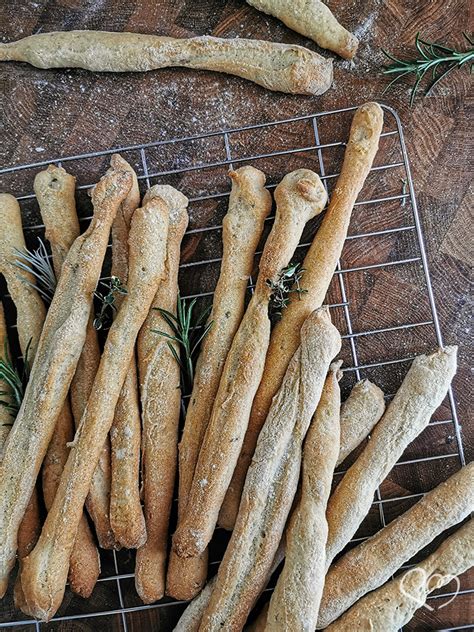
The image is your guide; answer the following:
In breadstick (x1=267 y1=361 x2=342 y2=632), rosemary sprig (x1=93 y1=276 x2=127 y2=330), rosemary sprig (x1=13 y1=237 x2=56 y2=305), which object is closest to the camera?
breadstick (x1=267 y1=361 x2=342 y2=632)

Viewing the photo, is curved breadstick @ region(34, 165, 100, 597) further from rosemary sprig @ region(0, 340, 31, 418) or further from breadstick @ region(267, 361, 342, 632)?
breadstick @ region(267, 361, 342, 632)

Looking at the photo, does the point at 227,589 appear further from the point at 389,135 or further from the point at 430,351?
the point at 389,135

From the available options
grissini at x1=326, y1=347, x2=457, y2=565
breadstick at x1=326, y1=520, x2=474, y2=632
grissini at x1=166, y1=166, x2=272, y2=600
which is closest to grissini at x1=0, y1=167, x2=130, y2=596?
grissini at x1=166, y1=166, x2=272, y2=600

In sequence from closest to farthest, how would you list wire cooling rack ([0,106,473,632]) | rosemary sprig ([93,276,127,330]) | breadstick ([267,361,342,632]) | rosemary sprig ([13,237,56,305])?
breadstick ([267,361,342,632])
rosemary sprig ([93,276,127,330])
rosemary sprig ([13,237,56,305])
wire cooling rack ([0,106,473,632])

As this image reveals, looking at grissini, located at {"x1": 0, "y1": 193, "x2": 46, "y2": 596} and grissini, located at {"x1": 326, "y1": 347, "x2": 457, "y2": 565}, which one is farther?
grissini, located at {"x1": 0, "y1": 193, "x2": 46, "y2": 596}

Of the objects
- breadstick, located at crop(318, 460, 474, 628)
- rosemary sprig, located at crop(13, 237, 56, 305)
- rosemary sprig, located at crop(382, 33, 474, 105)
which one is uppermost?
rosemary sprig, located at crop(382, 33, 474, 105)

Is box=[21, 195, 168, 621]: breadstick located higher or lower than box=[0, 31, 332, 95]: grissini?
lower

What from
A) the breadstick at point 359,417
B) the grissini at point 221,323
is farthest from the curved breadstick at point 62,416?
the breadstick at point 359,417
